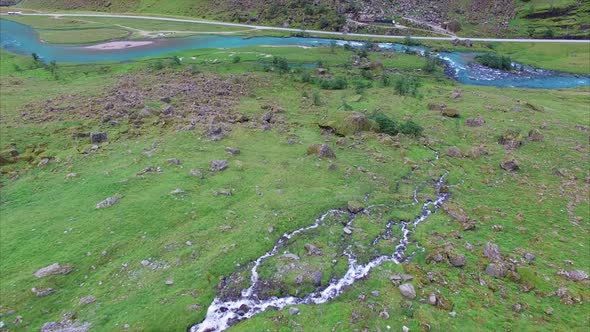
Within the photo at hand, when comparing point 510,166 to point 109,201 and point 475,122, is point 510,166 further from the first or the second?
point 109,201

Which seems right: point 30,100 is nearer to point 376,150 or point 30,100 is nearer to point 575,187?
point 376,150

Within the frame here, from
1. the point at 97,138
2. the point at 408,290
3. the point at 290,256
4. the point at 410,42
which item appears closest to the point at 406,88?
the point at 97,138

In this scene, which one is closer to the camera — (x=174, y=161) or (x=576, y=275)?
(x=576, y=275)

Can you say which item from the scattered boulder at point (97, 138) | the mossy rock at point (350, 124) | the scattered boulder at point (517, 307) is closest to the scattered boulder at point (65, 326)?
the scattered boulder at point (517, 307)

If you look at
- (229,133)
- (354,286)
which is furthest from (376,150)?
(354,286)

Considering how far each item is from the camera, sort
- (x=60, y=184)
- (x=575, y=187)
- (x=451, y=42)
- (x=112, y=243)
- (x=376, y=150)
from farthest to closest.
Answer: (x=451, y=42) → (x=376, y=150) → (x=575, y=187) → (x=60, y=184) → (x=112, y=243)

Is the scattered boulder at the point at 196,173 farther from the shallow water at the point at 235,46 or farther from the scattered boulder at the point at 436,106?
the shallow water at the point at 235,46

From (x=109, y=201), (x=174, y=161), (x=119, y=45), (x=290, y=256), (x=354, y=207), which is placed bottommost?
(x=290, y=256)
